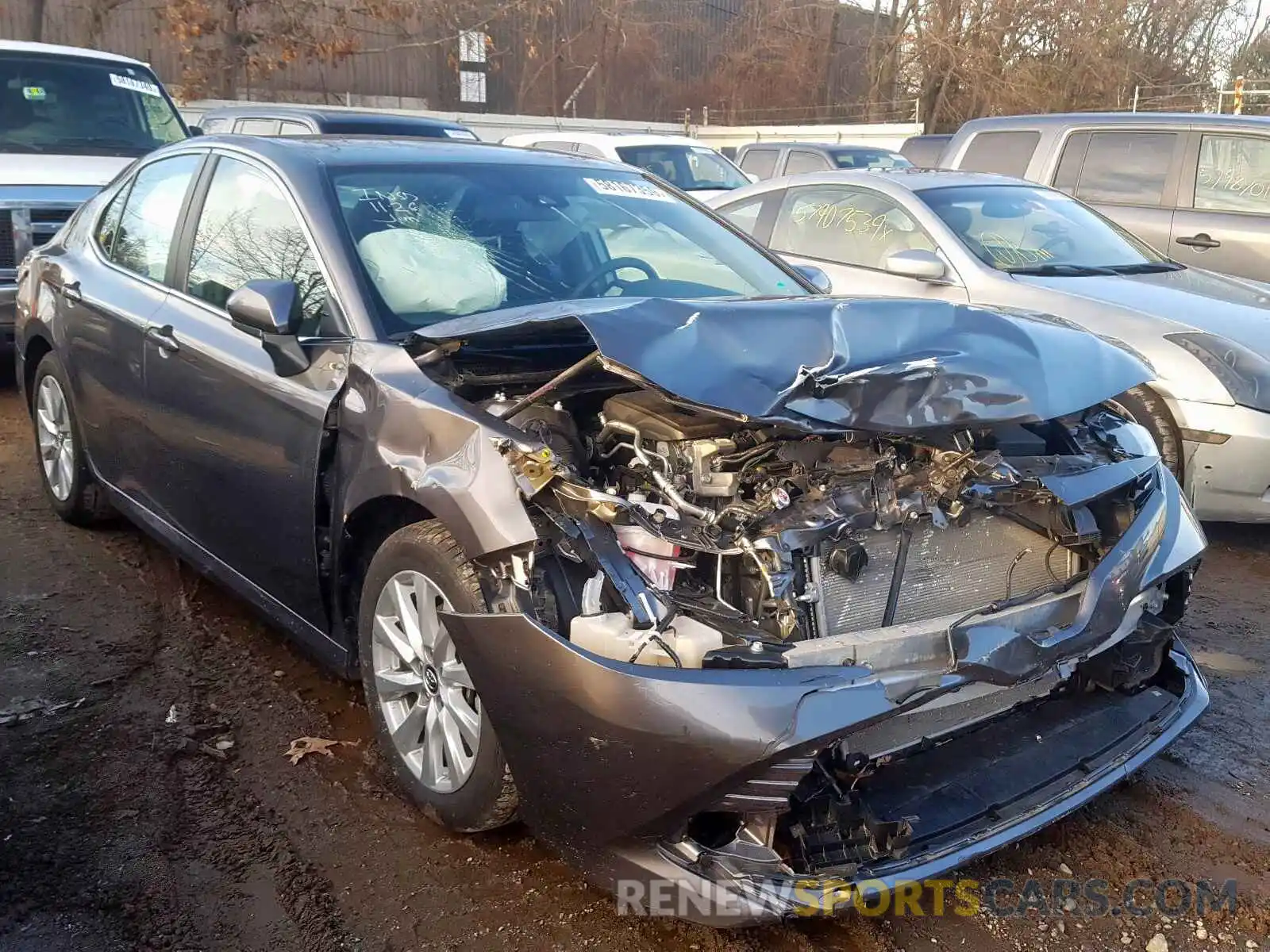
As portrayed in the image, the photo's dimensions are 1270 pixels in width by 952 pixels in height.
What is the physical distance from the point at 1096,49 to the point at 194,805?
83.6 ft

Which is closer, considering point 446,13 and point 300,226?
point 300,226

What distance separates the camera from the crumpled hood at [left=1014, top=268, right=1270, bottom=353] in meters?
5.28

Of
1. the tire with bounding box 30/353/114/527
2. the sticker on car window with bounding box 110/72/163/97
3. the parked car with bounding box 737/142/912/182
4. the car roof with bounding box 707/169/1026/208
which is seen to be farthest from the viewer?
the parked car with bounding box 737/142/912/182

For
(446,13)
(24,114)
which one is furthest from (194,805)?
(446,13)

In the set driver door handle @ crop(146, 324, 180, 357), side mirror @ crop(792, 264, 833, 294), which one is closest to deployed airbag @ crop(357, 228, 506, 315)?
driver door handle @ crop(146, 324, 180, 357)

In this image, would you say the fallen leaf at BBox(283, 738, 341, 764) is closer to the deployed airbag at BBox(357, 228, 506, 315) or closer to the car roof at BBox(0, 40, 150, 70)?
the deployed airbag at BBox(357, 228, 506, 315)

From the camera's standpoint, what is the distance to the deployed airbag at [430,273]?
3.31 m

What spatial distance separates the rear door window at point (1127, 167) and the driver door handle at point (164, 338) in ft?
22.4

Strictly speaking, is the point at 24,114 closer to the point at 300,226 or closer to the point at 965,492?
the point at 300,226

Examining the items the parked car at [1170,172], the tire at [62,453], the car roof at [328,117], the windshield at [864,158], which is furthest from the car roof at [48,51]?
the windshield at [864,158]

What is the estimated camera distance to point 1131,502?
310 cm

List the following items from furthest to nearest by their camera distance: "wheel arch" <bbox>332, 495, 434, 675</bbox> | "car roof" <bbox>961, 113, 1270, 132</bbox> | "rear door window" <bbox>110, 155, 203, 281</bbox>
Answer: "car roof" <bbox>961, 113, 1270, 132</bbox>
"rear door window" <bbox>110, 155, 203, 281</bbox>
"wheel arch" <bbox>332, 495, 434, 675</bbox>

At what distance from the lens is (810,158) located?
1380cm

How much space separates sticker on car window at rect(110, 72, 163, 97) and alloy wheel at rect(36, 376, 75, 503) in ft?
15.0
